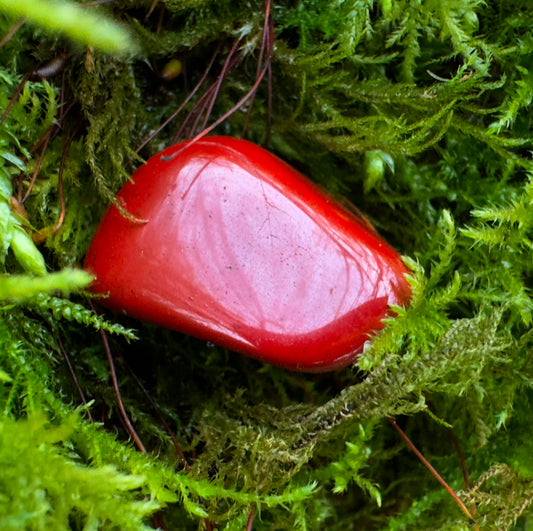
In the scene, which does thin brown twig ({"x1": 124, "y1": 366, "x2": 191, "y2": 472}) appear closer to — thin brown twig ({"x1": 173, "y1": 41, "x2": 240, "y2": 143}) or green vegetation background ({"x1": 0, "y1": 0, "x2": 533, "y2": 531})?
green vegetation background ({"x1": 0, "y1": 0, "x2": 533, "y2": 531})

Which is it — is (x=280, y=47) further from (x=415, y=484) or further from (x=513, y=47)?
(x=415, y=484)

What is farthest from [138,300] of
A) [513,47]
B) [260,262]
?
[513,47]

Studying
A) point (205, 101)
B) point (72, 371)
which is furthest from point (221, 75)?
point (72, 371)

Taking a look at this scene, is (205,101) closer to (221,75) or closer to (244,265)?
(221,75)

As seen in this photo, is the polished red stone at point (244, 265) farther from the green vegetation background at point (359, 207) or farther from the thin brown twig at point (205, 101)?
the thin brown twig at point (205, 101)

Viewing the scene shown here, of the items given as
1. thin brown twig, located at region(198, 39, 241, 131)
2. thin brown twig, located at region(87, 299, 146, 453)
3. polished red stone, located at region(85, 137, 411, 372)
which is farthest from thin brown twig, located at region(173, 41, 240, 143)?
thin brown twig, located at region(87, 299, 146, 453)
